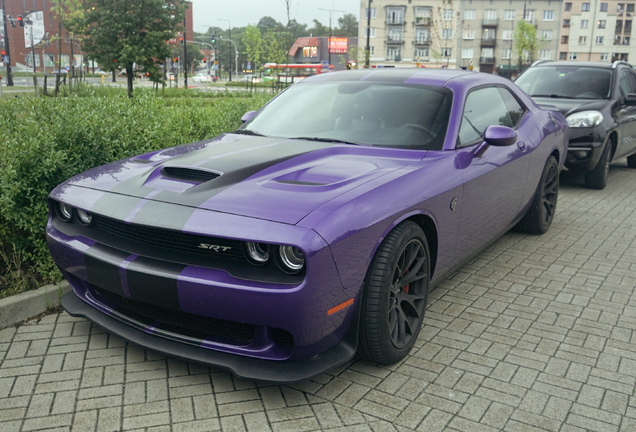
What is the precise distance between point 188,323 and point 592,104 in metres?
7.95

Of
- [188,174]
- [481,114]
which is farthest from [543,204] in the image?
[188,174]

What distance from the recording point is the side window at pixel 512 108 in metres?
5.10

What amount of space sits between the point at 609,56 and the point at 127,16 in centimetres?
9508

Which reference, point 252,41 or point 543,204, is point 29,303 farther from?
point 252,41

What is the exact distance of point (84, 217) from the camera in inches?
133

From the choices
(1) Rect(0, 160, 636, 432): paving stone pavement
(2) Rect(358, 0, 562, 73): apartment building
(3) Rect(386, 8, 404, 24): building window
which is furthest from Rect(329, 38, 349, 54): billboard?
(1) Rect(0, 160, 636, 432): paving stone pavement

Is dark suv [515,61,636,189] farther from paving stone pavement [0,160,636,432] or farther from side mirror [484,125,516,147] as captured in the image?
side mirror [484,125,516,147]

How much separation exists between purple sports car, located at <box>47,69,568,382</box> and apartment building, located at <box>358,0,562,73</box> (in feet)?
276

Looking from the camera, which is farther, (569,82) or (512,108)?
(569,82)

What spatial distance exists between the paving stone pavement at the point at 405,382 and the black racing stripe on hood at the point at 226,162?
0.93m

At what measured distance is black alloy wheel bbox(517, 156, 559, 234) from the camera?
5.79 m

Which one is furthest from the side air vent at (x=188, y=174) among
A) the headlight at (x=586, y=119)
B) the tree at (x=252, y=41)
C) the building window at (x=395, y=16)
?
the building window at (x=395, y=16)

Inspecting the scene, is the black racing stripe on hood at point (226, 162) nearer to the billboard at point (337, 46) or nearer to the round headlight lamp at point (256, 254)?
the round headlight lamp at point (256, 254)

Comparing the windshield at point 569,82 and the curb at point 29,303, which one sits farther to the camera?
the windshield at point 569,82
